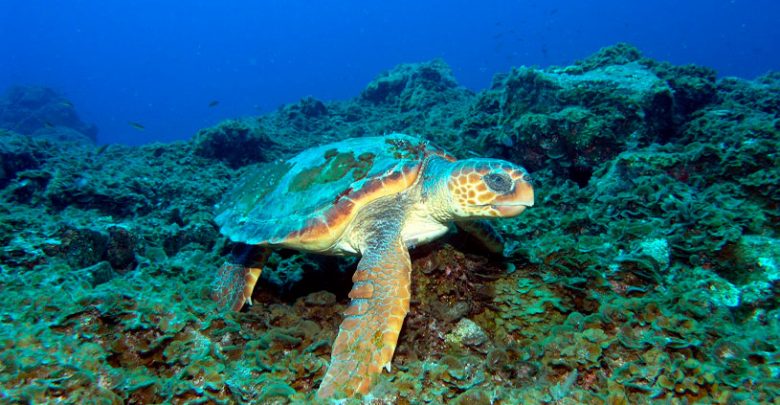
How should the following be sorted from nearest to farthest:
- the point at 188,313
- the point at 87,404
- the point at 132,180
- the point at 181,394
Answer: the point at 87,404 → the point at 181,394 → the point at 188,313 → the point at 132,180

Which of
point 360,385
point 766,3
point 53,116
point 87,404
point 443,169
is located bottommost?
point 360,385

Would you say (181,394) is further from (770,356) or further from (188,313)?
(770,356)

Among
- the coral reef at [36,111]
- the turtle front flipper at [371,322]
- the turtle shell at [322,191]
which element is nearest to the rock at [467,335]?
the turtle front flipper at [371,322]

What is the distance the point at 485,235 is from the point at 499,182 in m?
0.62

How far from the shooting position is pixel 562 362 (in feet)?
6.66

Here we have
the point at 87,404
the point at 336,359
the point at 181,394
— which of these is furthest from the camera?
the point at 336,359

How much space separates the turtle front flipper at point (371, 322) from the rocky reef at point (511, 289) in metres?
0.14

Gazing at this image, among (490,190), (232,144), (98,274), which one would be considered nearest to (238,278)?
(98,274)

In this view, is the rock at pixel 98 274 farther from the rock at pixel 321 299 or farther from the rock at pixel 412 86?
the rock at pixel 412 86

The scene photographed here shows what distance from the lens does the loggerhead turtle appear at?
7.90ft

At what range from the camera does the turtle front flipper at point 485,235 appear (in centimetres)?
328

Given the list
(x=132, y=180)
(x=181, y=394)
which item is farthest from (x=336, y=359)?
(x=132, y=180)

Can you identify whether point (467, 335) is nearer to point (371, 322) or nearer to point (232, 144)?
point (371, 322)

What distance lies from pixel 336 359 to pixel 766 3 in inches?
8528
